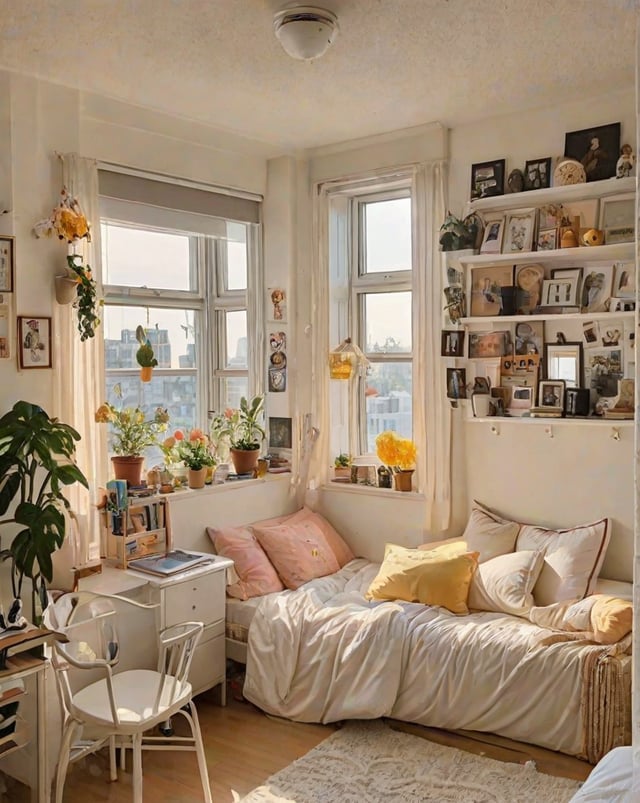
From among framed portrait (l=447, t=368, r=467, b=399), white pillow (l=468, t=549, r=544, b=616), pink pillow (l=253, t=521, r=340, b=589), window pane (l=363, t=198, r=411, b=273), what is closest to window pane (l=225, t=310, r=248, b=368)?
window pane (l=363, t=198, r=411, b=273)

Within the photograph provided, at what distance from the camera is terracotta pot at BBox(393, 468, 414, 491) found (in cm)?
428

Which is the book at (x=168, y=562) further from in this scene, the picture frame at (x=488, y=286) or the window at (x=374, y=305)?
the picture frame at (x=488, y=286)

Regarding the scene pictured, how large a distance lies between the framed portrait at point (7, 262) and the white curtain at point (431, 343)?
2.01m

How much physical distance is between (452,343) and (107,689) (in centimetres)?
232

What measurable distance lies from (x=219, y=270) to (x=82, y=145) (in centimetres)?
127

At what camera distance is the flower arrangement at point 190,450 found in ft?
13.4

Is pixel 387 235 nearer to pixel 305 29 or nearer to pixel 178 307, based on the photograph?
pixel 178 307

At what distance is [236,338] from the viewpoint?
475cm

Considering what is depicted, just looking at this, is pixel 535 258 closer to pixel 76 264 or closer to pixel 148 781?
pixel 76 264

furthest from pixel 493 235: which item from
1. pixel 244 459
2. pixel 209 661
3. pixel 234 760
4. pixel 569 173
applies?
pixel 234 760

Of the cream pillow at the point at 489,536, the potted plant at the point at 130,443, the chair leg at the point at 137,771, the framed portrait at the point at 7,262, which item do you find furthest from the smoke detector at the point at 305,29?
the chair leg at the point at 137,771

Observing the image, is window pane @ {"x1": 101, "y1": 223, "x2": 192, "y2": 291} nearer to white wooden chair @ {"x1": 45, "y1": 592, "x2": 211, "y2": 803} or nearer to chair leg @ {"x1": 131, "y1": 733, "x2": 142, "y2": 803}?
white wooden chair @ {"x1": 45, "y1": 592, "x2": 211, "y2": 803}

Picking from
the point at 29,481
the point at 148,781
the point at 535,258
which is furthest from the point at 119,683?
the point at 535,258

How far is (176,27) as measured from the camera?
2812 millimetres
